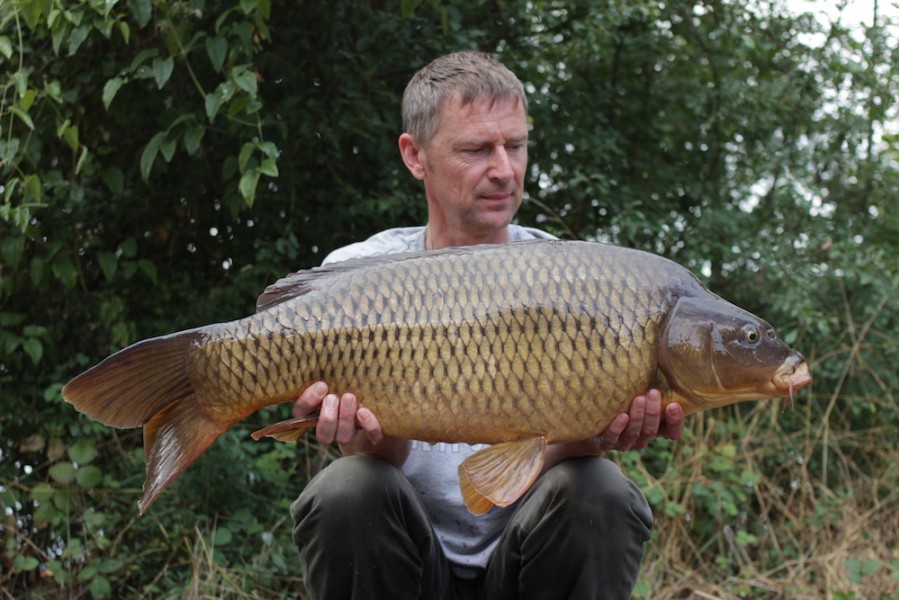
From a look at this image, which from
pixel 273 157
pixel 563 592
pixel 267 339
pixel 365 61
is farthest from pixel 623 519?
pixel 365 61

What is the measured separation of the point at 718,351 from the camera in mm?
1611

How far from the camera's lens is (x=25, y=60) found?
2.93 meters

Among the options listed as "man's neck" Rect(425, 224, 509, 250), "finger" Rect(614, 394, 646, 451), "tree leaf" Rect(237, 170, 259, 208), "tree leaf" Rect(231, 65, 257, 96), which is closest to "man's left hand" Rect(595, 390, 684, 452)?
"finger" Rect(614, 394, 646, 451)

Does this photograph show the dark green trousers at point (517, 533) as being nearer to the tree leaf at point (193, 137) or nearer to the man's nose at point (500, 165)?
the man's nose at point (500, 165)

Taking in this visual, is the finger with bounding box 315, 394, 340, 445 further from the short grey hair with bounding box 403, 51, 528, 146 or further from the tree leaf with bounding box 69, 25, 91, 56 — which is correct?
the tree leaf with bounding box 69, 25, 91, 56

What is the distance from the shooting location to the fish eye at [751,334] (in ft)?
5.29

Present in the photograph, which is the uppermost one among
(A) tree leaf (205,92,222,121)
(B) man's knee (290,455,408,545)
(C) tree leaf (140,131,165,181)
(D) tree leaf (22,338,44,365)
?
(A) tree leaf (205,92,222,121)

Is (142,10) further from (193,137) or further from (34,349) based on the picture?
(34,349)

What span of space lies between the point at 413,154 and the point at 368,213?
40.0 inches

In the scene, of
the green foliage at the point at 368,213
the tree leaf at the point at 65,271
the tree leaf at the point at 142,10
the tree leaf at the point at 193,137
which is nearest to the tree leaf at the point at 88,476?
the green foliage at the point at 368,213

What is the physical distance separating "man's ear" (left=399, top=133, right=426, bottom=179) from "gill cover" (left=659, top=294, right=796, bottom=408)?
714 mm

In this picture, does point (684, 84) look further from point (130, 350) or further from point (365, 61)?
point (130, 350)

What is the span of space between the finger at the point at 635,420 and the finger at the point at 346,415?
0.39 meters

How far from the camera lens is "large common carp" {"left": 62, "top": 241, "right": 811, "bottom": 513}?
5.29ft
